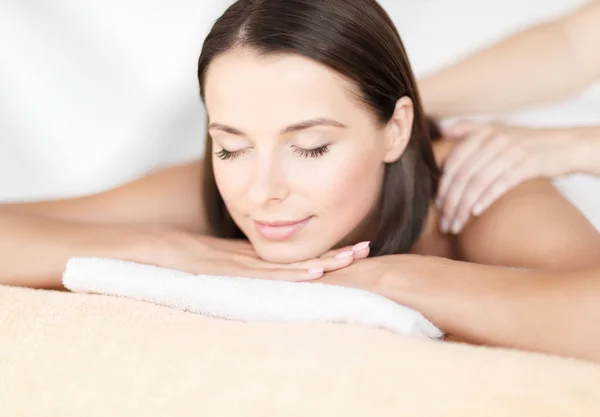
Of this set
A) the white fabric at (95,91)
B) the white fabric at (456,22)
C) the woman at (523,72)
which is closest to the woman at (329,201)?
the woman at (523,72)

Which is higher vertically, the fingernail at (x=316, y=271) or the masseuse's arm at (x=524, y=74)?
the masseuse's arm at (x=524, y=74)

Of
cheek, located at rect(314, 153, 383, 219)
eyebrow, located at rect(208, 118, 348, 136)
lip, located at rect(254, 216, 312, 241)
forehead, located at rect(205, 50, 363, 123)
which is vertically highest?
forehead, located at rect(205, 50, 363, 123)

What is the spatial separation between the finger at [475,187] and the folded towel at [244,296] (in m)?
0.45

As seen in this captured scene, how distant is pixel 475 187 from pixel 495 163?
0.25ft

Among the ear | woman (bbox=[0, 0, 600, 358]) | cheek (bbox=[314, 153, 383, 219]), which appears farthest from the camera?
the ear

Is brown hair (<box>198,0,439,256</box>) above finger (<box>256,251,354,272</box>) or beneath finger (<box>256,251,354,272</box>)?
above

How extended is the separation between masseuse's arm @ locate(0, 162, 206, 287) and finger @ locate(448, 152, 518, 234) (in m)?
0.59

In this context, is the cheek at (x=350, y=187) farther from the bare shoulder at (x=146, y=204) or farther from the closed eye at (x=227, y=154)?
the bare shoulder at (x=146, y=204)

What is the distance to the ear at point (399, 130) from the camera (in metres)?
1.45

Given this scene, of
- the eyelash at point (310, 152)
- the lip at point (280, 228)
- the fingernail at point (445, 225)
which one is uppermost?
the eyelash at point (310, 152)

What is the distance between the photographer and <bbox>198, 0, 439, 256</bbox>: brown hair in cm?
127

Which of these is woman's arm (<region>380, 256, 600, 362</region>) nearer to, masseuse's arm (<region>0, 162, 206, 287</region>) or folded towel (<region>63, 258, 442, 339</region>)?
folded towel (<region>63, 258, 442, 339</region>)

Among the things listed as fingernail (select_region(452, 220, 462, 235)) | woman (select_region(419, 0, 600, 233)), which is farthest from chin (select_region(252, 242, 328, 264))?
woman (select_region(419, 0, 600, 233))

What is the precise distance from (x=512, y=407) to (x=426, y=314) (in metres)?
0.35
